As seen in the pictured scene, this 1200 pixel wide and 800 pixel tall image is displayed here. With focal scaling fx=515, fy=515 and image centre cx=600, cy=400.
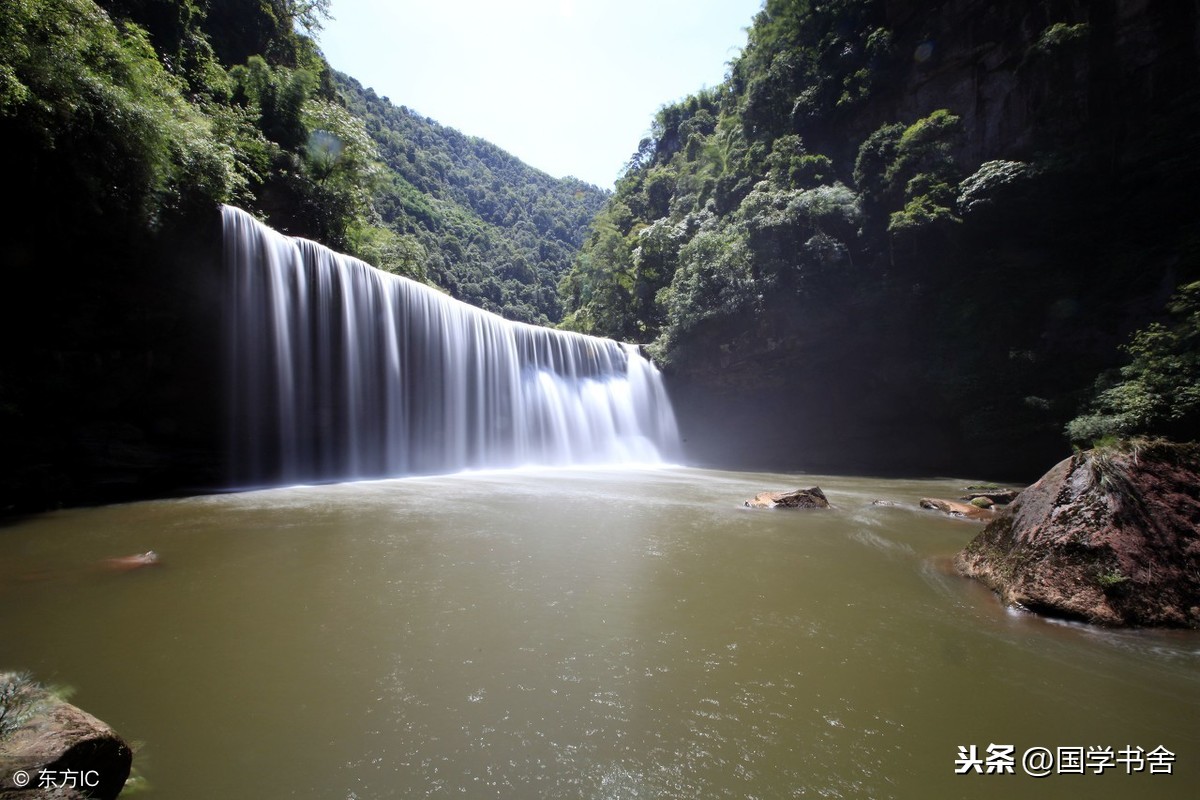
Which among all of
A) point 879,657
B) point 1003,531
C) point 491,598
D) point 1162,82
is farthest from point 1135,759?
point 1162,82

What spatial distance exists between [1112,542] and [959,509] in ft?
17.3

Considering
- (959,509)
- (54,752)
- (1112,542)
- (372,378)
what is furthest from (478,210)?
(54,752)

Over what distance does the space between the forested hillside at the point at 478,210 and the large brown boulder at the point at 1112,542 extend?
198ft

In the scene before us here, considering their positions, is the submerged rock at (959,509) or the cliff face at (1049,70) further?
the cliff face at (1049,70)

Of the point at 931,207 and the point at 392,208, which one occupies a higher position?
the point at 392,208

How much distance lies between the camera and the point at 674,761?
86.6 inches

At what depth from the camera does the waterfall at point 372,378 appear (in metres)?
12.4

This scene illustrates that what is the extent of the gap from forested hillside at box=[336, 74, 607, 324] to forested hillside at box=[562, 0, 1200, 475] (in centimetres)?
4337

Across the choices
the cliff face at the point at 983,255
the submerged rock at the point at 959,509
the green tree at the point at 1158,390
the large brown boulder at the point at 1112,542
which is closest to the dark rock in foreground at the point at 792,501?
the submerged rock at the point at 959,509

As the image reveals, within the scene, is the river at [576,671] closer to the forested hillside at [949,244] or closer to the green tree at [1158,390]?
the green tree at [1158,390]

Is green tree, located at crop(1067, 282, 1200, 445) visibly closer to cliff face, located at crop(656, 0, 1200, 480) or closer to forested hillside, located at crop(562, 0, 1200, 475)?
forested hillside, located at crop(562, 0, 1200, 475)

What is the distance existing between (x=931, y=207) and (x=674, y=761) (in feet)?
76.9

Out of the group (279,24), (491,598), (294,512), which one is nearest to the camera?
(491,598)

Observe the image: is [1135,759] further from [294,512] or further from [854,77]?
[854,77]
